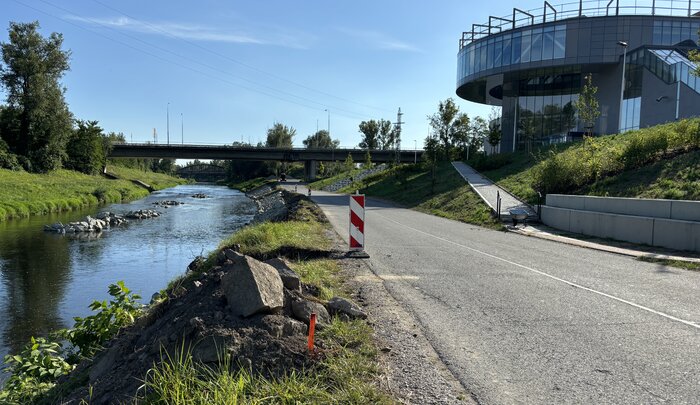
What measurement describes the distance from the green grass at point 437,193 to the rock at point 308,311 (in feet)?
56.8

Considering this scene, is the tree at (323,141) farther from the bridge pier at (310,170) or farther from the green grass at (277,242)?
the green grass at (277,242)

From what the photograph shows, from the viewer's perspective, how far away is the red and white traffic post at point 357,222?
441 inches

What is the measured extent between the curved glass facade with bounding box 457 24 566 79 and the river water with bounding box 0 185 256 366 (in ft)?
113

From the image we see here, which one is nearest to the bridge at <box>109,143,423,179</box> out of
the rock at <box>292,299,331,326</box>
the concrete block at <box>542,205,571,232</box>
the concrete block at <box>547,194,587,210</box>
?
the concrete block at <box>547,194,587,210</box>

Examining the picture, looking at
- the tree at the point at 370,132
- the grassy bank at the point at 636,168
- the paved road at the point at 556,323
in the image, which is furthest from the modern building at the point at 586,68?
the tree at the point at 370,132

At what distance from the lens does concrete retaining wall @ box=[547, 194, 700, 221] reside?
13.8 metres

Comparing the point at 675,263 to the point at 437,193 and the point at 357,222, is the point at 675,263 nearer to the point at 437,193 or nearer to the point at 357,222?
the point at 357,222

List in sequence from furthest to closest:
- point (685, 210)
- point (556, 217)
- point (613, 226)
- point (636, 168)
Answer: point (636, 168), point (556, 217), point (613, 226), point (685, 210)

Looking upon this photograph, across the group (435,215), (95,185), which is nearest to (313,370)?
(435,215)

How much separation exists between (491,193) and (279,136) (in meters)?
91.0

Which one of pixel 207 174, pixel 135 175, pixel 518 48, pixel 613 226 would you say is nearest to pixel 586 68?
pixel 518 48

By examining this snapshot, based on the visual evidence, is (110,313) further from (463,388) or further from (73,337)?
(463,388)

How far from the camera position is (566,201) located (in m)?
20.3

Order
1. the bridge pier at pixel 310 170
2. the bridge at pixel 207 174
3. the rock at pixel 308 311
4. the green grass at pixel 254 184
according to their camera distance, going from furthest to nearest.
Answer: the bridge at pixel 207 174, the green grass at pixel 254 184, the bridge pier at pixel 310 170, the rock at pixel 308 311
